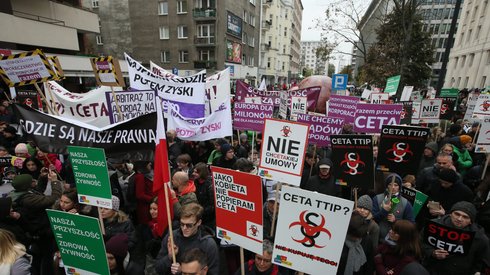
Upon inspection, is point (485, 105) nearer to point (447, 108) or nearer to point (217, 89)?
point (447, 108)

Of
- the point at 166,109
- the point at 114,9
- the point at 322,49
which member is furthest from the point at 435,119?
the point at 114,9

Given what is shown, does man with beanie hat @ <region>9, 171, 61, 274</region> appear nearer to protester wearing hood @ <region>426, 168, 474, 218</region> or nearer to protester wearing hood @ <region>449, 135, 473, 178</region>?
protester wearing hood @ <region>426, 168, 474, 218</region>

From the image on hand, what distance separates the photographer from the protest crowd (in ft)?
9.75

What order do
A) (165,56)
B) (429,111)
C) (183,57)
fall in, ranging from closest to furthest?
(429,111), (183,57), (165,56)

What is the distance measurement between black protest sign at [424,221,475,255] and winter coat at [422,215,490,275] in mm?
108

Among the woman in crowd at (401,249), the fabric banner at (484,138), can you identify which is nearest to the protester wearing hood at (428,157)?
the fabric banner at (484,138)

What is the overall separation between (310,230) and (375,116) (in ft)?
14.2

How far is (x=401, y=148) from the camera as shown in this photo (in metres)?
4.10

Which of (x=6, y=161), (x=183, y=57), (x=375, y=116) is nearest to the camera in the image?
(x=6, y=161)

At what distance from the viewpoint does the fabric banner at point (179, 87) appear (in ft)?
22.5

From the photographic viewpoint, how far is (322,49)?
23.8 metres

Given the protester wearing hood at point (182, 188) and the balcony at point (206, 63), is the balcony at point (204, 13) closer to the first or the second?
the balcony at point (206, 63)

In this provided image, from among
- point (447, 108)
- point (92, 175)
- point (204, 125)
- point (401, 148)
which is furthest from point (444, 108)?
point (92, 175)

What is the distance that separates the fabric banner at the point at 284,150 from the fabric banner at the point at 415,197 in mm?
2025
